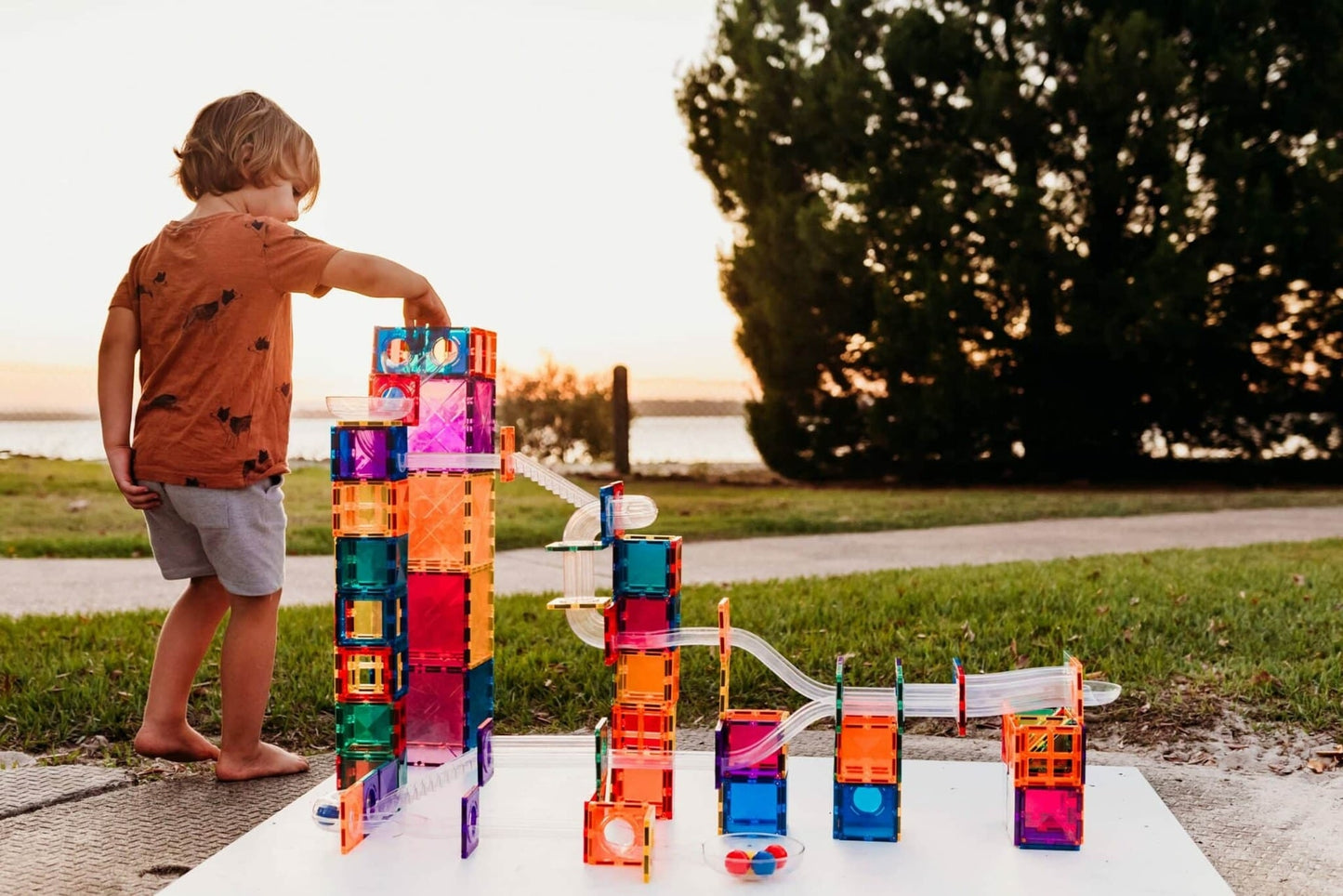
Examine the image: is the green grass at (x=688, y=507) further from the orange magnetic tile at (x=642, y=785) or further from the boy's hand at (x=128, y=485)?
the orange magnetic tile at (x=642, y=785)

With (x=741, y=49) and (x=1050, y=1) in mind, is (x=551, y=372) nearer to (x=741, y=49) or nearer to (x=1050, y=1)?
(x=741, y=49)

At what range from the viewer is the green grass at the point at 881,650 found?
3465 millimetres

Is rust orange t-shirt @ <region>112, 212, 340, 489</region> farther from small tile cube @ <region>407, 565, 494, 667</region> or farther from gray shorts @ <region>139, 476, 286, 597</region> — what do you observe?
small tile cube @ <region>407, 565, 494, 667</region>

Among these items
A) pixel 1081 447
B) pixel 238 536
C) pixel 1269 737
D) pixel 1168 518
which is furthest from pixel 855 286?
pixel 238 536

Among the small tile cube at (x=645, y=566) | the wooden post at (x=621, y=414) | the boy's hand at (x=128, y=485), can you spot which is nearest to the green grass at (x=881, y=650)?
the boy's hand at (x=128, y=485)

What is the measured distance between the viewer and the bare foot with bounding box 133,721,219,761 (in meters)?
2.82

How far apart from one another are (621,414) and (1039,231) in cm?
455

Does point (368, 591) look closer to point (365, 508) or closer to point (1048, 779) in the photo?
point (365, 508)

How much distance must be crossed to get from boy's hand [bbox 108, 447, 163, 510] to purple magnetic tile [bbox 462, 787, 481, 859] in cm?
105

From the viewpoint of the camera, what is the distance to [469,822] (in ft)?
6.91

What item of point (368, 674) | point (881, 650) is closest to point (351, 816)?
point (368, 674)

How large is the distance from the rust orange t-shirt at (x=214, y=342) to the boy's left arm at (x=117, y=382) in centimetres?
5

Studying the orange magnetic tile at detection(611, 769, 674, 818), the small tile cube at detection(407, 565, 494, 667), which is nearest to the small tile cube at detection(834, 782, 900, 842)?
the orange magnetic tile at detection(611, 769, 674, 818)

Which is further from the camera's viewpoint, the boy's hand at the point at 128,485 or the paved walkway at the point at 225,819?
the boy's hand at the point at 128,485
